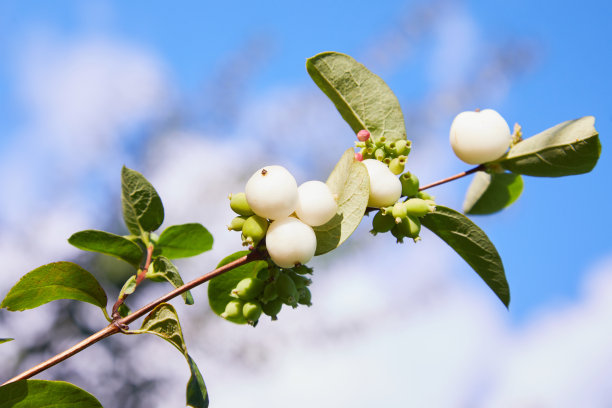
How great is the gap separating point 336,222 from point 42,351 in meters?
7.88

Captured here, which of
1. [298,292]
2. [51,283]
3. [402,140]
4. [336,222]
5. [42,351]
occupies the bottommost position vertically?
[42,351]

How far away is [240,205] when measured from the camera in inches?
30.5

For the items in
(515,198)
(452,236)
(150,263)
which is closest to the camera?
(452,236)

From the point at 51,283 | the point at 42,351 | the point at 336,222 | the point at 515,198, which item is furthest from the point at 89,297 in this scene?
the point at 42,351

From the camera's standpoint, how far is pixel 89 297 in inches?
35.6

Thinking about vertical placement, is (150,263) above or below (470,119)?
below

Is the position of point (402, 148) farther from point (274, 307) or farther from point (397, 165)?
point (274, 307)

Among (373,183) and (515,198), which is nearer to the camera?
(373,183)

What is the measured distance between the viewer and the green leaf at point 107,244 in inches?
36.6

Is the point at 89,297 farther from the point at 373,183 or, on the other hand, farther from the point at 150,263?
the point at 373,183

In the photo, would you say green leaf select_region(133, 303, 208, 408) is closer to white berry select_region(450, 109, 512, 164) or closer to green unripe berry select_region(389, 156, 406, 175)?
green unripe berry select_region(389, 156, 406, 175)

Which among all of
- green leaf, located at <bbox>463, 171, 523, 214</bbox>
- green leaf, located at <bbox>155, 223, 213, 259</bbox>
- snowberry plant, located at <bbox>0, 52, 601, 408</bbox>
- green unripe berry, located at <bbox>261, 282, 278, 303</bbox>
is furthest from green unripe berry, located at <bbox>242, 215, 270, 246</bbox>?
green leaf, located at <bbox>463, 171, 523, 214</bbox>

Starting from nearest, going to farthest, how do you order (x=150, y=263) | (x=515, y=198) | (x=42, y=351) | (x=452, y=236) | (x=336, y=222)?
(x=336, y=222) → (x=452, y=236) → (x=150, y=263) → (x=515, y=198) → (x=42, y=351)

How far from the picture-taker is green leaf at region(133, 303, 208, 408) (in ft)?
2.33
